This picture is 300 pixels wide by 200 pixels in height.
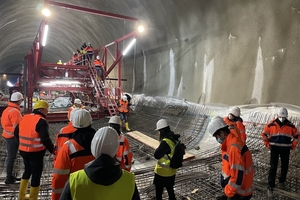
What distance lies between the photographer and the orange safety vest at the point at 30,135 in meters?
3.02

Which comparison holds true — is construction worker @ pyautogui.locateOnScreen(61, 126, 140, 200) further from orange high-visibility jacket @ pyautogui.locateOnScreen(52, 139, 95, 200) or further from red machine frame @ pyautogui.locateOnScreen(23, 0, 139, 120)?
red machine frame @ pyautogui.locateOnScreen(23, 0, 139, 120)

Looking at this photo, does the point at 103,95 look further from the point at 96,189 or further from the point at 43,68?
the point at 96,189

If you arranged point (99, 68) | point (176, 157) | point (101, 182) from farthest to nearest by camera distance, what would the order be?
point (99, 68), point (176, 157), point (101, 182)

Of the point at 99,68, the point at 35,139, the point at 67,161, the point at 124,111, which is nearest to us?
the point at 67,161

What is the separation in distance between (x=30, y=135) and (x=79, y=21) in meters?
14.2

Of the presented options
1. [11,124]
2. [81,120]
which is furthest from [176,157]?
[11,124]

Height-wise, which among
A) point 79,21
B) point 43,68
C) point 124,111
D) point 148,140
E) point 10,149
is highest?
point 79,21

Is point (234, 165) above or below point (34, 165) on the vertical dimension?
above

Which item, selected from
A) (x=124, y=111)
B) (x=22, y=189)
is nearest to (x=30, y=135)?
(x=22, y=189)

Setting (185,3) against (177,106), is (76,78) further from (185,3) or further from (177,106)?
(185,3)

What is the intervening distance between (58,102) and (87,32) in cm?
618

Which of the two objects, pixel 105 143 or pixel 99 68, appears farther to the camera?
pixel 99 68

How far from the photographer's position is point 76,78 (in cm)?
1057

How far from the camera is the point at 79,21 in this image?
15.5 meters
